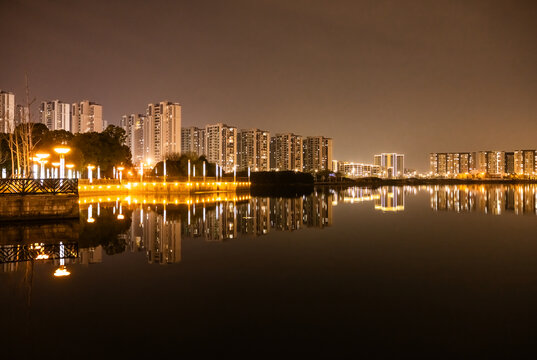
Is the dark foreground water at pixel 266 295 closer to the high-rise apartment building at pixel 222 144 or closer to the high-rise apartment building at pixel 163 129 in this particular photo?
the high-rise apartment building at pixel 163 129

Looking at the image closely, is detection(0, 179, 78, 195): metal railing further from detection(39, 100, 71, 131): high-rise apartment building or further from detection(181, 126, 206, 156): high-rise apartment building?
detection(181, 126, 206, 156): high-rise apartment building

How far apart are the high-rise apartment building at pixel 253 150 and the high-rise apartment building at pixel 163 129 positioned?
3138 cm

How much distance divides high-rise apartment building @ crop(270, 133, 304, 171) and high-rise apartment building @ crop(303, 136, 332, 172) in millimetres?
2020

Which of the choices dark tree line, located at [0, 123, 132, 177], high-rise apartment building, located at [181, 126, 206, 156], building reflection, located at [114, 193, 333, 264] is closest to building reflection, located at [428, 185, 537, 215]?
building reflection, located at [114, 193, 333, 264]

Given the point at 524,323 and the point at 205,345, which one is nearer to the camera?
the point at 205,345

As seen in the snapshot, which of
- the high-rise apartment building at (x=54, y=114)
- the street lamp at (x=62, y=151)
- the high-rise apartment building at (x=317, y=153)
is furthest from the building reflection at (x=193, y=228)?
the high-rise apartment building at (x=317, y=153)

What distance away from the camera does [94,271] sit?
879 cm

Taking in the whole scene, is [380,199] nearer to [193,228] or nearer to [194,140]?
[193,228]

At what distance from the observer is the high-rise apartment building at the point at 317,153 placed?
141625 millimetres

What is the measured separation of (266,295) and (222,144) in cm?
11681

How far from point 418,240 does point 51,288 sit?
1088 cm

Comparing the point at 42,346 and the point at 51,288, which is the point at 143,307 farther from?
the point at 51,288

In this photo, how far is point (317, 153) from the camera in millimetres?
141875

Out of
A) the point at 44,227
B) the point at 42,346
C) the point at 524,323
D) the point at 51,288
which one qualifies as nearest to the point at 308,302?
the point at 524,323
